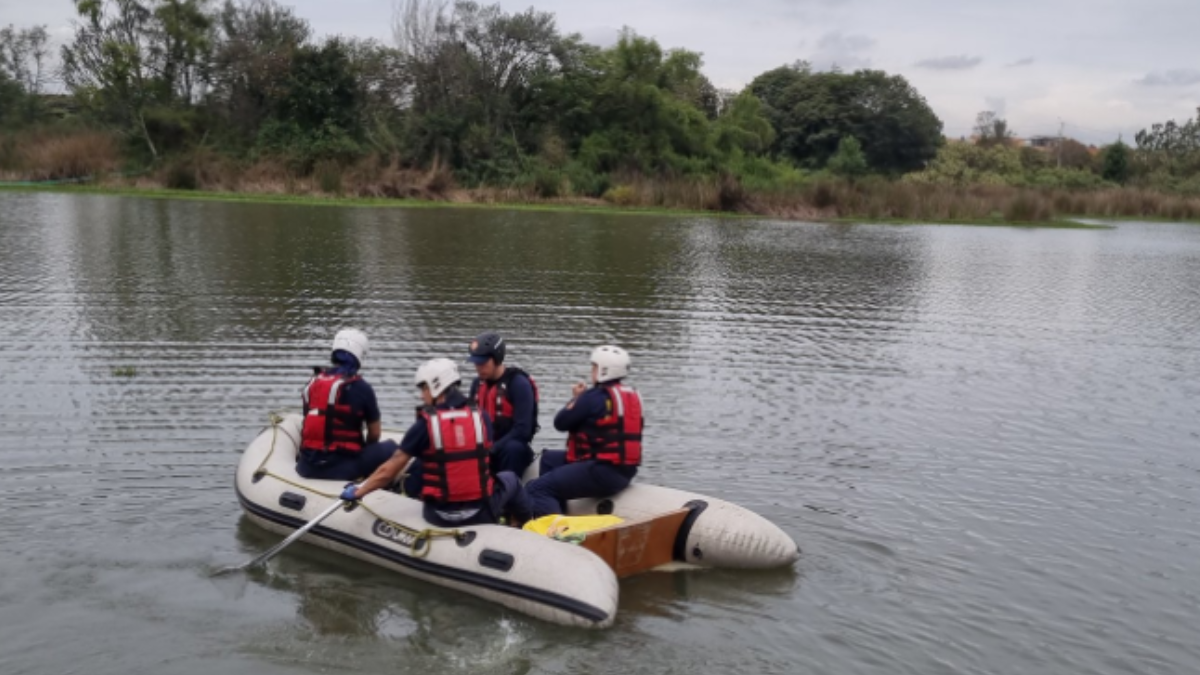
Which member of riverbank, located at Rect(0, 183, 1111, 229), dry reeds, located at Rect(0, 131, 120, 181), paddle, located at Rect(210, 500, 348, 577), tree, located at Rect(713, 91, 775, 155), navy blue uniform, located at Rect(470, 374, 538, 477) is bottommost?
paddle, located at Rect(210, 500, 348, 577)

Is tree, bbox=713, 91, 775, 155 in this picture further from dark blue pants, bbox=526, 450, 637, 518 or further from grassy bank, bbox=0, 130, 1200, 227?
dark blue pants, bbox=526, 450, 637, 518

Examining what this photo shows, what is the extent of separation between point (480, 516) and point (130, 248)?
758 inches

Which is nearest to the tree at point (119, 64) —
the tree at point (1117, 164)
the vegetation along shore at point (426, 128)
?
the vegetation along shore at point (426, 128)

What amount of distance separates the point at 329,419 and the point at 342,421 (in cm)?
10

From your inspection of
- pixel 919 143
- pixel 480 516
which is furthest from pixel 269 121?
pixel 480 516

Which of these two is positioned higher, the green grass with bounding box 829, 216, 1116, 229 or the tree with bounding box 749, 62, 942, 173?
the tree with bounding box 749, 62, 942, 173

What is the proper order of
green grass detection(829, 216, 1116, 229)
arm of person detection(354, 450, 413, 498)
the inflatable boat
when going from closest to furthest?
1. the inflatable boat
2. arm of person detection(354, 450, 413, 498)
3. green grass detection(829, 216, 1116, 229)

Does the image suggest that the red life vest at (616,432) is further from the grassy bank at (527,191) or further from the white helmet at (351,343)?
the grassy bank at (527,191)

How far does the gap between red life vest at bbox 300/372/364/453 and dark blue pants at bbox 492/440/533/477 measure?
1.08 m

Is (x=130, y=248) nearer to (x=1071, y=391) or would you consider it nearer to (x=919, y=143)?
(x=1071, y=391)

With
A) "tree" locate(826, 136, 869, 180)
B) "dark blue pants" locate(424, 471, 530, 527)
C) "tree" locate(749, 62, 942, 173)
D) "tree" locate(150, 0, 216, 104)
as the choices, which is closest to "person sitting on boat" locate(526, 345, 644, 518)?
"dark blue pants" locate(424, 471, 530, 527)

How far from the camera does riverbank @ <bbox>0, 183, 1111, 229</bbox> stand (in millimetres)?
42188

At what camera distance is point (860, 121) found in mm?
69375

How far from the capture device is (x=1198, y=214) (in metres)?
53.2
